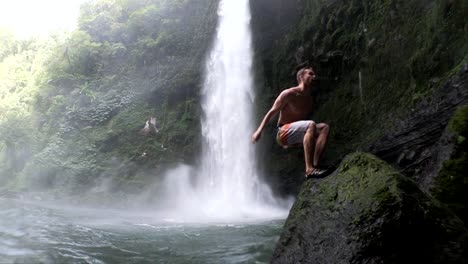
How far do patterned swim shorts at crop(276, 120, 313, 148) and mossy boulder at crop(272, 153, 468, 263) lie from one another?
2.82 ft

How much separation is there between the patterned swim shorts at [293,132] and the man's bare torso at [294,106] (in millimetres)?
194

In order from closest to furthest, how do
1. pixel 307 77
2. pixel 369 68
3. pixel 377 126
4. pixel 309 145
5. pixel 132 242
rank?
pixel 309 145 → pixel 307 77 → pixel 132 242 → pixel 377 126 → pixel 369 68

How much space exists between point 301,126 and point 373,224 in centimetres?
182

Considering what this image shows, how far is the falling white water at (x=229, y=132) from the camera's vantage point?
1292 cm

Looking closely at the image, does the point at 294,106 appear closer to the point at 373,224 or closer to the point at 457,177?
the point at 457,177

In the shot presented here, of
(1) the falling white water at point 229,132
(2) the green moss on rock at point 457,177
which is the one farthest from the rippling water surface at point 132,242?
(1) the falling white water at point 229,132

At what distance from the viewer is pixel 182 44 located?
18562mm

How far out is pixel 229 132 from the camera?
14.1 meters

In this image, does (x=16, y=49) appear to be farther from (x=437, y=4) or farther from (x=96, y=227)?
(x=437, y=4)

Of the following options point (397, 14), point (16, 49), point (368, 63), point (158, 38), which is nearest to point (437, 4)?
point (397, 14)

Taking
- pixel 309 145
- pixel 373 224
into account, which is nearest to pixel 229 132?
pixel 309 145

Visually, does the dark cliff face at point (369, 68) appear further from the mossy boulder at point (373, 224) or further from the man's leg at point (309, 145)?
the mossy boulder at point (373, 224)

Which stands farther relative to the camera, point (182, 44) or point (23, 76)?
point (23, 76)

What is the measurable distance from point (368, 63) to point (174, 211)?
7.79 metres
